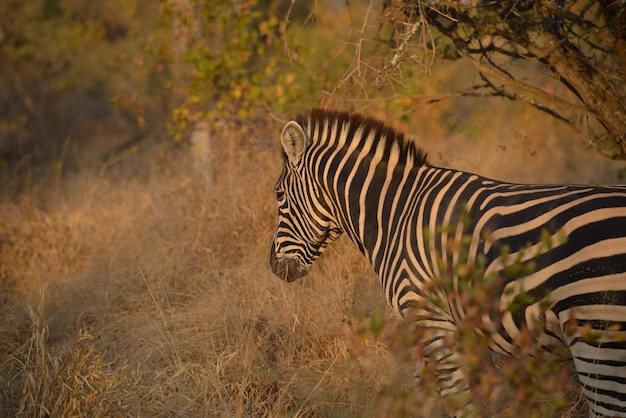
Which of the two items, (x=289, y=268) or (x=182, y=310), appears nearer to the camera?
(x=289, y=268)

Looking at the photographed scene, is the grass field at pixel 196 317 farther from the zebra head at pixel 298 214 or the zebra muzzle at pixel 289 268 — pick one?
the zebra head at pixel 298 214

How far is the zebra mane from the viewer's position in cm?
399

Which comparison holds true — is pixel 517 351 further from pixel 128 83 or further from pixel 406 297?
pixel 128 83

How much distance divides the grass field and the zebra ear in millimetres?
1099

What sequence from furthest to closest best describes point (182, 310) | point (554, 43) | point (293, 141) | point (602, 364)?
1. point (182, 310)
2. point (554, 43)
3. point (293, 141)
4. point (602, 364)

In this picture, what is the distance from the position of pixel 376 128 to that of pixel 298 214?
771 mm

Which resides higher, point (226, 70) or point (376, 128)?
point (376, 128)

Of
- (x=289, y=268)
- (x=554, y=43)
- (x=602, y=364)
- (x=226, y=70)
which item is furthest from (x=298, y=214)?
(x=226, y=70)

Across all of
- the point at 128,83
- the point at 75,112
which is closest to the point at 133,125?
the point at 128,83

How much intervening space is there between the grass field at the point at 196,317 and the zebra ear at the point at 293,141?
1.10 meters

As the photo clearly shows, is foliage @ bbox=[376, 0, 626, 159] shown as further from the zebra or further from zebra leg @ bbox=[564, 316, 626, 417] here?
zebra leg @ bbox=[564, 316, 626, 417]

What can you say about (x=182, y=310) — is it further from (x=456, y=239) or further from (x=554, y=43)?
(x=554, y=43)

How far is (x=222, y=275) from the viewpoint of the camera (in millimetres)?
5895

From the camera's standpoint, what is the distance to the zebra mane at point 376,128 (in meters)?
3.99
